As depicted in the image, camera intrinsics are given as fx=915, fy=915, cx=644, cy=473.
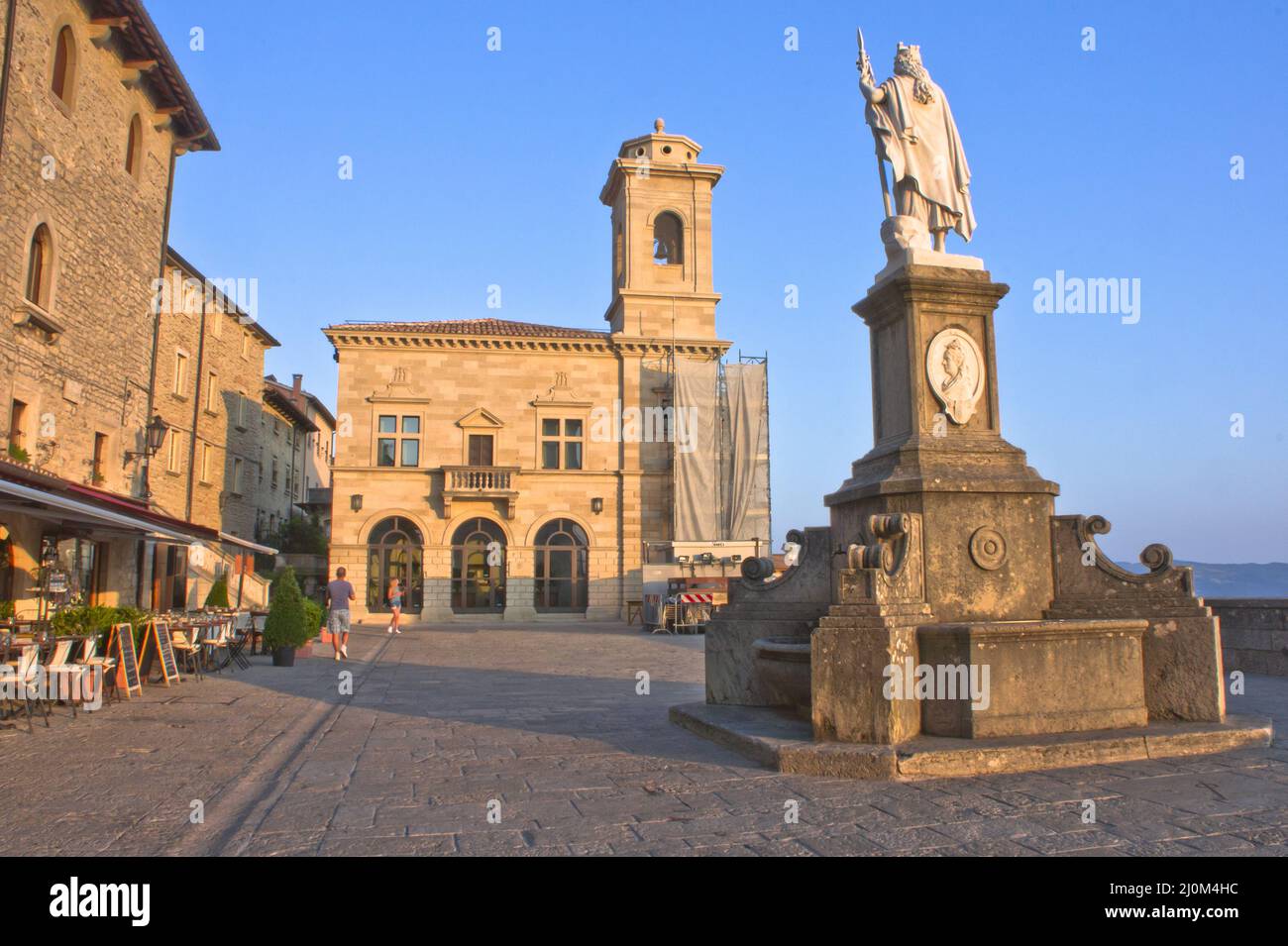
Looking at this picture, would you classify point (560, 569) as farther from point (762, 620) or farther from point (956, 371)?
point (956, 371)

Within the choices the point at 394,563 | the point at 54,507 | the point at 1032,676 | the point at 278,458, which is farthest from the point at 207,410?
the point at 1032,676

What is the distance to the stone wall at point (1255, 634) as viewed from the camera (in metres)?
11.6

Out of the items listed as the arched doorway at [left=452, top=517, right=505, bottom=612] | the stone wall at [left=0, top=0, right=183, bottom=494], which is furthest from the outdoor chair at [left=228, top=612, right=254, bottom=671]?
the arched doorway at [left=452, top=517, right=505, bottom=612]

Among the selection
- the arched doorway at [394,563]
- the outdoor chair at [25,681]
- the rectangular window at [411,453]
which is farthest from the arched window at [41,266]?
the rectangular window at [411,453]

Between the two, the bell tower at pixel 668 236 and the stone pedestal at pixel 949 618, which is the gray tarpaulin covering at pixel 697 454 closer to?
the bell tower at pixel 668 236

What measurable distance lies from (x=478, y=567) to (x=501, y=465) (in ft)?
12.4

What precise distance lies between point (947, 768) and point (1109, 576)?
7.40 ft

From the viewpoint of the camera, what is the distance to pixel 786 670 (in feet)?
23.1

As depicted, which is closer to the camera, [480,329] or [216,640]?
[216,640]

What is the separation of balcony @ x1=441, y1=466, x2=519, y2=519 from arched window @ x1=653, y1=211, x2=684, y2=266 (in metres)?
10.7

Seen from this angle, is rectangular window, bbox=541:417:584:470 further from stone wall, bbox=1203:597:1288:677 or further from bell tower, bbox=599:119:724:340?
stone wall, bbox=1203:597:1288:677

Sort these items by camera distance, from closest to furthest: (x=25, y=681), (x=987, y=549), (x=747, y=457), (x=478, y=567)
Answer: (x=987, y=549)
(x=25, y=681)
(x=478, y=567)
(x=747, y=457)

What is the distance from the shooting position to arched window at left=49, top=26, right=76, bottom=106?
15.6 metres

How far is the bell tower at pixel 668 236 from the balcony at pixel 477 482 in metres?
7.26
